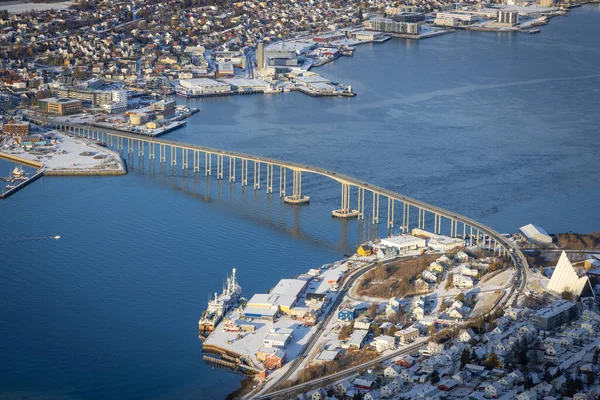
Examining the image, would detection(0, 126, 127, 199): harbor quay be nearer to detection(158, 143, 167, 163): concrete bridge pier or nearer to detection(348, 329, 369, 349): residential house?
detection(158, 143, 167, 163): concrete bridge pier

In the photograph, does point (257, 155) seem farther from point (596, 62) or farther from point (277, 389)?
point (596, 62)

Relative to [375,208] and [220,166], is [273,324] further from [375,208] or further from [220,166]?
[220,166]

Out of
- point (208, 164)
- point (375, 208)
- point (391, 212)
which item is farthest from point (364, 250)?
point (208, 164)

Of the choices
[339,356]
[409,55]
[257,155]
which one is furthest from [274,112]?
[339,356]

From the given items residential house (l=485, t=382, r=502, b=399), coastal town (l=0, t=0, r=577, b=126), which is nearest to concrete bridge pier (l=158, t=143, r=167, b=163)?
coastal town (l=0, t=0, r=577, b=126)

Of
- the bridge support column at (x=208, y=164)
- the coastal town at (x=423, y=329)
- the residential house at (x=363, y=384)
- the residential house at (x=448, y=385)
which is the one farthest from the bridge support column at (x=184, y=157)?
the residential house at (x=448, y=385)

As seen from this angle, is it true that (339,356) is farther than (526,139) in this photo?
No
